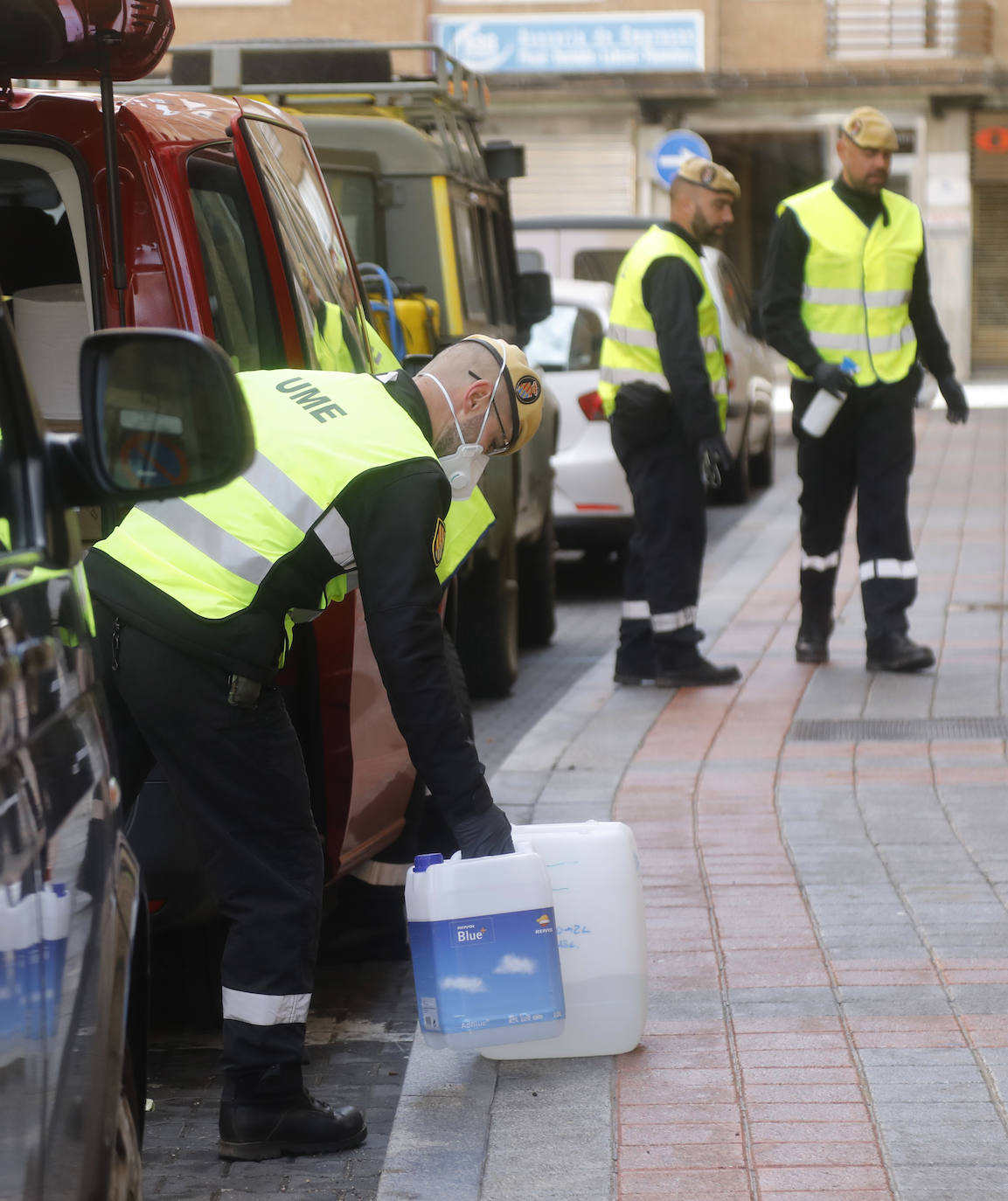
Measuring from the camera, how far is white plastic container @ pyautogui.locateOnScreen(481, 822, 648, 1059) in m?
3.80

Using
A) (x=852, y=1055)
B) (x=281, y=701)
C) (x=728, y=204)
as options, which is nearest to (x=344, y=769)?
(x=281, y=701)

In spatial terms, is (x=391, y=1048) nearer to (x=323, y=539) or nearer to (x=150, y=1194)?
(x=150, y=1194)

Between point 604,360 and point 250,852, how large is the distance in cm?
448

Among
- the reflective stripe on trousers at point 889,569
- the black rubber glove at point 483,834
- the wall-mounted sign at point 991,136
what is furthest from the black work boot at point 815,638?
the wall-mounted sign at point 991,136

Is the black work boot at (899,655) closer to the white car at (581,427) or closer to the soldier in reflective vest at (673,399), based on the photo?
the soldier in reflective vest at (673,399)

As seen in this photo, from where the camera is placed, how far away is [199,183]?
12.9 feet

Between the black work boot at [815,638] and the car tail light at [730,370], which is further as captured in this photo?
the car tail light at [730,370]

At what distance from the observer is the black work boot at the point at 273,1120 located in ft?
11.7

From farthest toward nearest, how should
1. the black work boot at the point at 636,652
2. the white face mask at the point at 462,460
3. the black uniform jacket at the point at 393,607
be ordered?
the black work boot at the point at 636,652 → the white face mask at the point at 462,460 → the black uniform jacket at the point at 393,607

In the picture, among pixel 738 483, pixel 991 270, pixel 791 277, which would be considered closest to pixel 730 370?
pixel 738 483

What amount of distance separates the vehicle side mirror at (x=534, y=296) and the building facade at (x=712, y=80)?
61.5 ft

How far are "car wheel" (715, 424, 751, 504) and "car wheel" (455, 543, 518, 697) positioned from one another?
640 cm

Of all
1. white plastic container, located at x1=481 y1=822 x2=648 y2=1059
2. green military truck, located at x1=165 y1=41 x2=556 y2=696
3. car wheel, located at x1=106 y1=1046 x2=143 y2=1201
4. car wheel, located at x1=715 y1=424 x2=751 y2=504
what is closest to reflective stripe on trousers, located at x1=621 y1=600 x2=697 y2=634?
green military truck, located at x1=165 y1=41 x2=556 y2=696

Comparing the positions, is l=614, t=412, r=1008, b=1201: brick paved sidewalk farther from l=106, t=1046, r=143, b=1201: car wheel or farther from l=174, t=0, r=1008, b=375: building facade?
l=174, t=0, r=1008, b=375: building facade
